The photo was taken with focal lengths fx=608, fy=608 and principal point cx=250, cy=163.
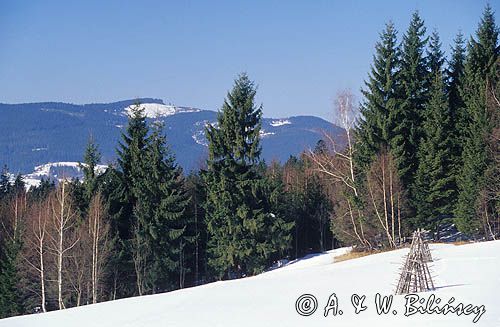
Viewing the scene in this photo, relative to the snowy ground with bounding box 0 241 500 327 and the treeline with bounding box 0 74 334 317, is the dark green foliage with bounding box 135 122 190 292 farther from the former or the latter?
the snowy ground with bounding box 0 241 500 327

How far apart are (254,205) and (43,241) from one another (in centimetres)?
1191

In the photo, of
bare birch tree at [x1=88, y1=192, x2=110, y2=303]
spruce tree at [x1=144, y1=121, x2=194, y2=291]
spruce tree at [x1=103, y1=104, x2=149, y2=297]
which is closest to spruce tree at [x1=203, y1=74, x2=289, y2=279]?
spruce tree at [x1=144, y1=121, x2=194, y2=291]

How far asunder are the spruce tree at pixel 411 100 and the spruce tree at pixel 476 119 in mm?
2496

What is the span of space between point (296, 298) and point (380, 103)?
70.5 ft

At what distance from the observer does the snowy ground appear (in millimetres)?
12188

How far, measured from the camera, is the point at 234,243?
34562 mm

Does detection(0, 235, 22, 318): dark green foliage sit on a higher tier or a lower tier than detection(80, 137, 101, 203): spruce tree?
lower

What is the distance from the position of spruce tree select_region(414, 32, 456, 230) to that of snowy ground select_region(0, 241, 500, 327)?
39.3ft

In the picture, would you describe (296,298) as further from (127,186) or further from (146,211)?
(127,186)

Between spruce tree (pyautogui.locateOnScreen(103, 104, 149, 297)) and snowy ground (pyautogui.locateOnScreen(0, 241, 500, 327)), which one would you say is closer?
snowy ground (pyautogui.locateOnScreen(0, 241, 500, 327))

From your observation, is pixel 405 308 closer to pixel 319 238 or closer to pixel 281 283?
pixel 281 283

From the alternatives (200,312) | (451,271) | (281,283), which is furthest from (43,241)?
(451,271)

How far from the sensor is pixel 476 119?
1268 inches

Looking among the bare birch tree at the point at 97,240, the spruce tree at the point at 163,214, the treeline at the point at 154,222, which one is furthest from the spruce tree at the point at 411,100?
the bare birch tree at the point at 97,240
